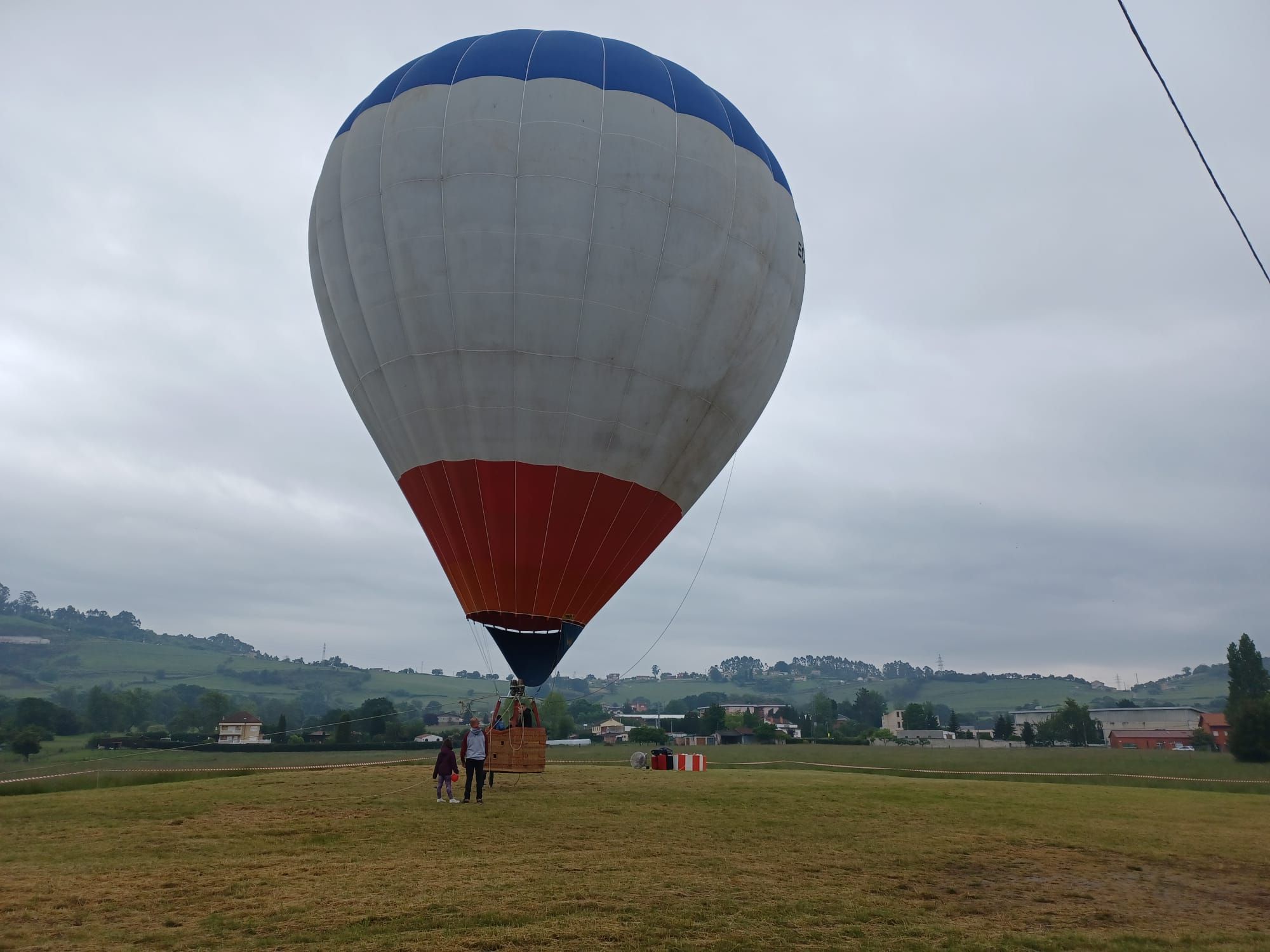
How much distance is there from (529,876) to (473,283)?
11.5m

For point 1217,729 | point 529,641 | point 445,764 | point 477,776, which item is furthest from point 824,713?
point 445,764

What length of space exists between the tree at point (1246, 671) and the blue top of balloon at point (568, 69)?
234 ft

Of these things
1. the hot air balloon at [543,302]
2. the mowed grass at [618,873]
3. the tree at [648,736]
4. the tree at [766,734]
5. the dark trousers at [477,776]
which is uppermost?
the hot air balloon at [543,302]

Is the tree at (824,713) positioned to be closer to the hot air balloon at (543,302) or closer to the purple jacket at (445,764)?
the hot air balloon at (543,302)

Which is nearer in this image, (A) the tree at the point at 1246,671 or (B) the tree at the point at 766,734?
(A) the tree at the point at 1246,671

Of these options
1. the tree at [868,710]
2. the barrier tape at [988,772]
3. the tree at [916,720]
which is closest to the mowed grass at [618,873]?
the barrier tape at [988,772]

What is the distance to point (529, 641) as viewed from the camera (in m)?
18.6

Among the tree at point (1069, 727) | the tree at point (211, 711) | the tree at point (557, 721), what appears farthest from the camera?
the tree at point (211, 711)

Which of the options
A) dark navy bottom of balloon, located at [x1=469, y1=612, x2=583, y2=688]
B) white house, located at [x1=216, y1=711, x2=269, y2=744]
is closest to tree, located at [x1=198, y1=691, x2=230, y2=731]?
white house, located at [x1=216, y1=711, x2=269, y2=744]

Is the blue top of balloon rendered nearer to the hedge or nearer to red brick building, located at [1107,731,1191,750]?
the hedge

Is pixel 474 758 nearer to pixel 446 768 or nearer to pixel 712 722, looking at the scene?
pixel 446 768

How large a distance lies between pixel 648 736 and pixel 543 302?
56024 millimetres

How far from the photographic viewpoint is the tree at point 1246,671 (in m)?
70.2

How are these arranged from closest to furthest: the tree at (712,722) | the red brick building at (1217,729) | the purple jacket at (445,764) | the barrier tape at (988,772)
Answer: the purple jacket at (445,764), the barrier tape at (988,772), the red brick building at (1217,729), the tree at (712,722)
